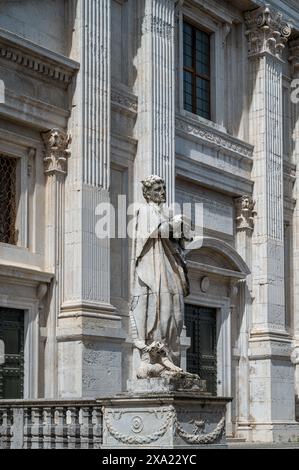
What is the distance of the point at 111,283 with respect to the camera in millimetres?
23125

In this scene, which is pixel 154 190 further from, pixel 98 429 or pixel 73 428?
pixel 73 428

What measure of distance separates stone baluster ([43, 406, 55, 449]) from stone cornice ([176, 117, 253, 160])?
11.6 m

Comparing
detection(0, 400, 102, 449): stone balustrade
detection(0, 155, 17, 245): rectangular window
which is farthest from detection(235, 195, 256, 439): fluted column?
detection(0, 400, 102, 449): stone balustrade

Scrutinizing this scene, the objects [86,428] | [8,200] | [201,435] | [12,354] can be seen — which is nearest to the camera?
[201,435]

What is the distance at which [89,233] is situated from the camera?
21.9m

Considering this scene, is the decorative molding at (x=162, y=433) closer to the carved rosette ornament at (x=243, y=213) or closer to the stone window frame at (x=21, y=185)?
the stone window frame at (x=21, y=185)

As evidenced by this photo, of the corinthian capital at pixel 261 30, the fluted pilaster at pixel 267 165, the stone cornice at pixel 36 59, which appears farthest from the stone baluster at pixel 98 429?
the corinthian capital at pixel 261 30

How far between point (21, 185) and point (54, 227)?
1.08 meters

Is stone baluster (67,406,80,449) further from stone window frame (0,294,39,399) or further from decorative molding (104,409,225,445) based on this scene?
stone window frame (0,294,39,399)

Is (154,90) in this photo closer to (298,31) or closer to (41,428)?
(298,31)

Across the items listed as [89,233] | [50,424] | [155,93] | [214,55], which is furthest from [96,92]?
[50,424]

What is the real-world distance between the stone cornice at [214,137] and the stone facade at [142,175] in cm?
5

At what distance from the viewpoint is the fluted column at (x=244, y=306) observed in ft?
91.4

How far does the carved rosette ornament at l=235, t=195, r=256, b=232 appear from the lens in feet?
93.7
